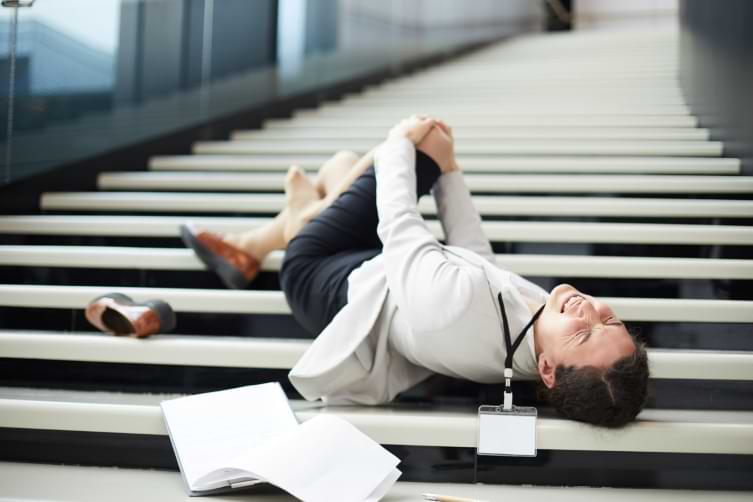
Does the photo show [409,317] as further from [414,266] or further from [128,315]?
[128,315]

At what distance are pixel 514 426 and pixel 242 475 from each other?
0.54 metres

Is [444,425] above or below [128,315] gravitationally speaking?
below

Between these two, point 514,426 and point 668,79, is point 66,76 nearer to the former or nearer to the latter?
point 514,426

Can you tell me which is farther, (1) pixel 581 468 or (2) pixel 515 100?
(2) pixel 515 100

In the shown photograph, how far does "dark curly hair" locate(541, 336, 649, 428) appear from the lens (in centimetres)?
147

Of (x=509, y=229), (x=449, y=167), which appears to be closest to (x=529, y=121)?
(x=509, y=229)

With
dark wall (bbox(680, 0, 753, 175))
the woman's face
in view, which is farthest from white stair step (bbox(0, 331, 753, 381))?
dark wall (bbox(680, 0, 753, 175))

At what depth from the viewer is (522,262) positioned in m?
2.29

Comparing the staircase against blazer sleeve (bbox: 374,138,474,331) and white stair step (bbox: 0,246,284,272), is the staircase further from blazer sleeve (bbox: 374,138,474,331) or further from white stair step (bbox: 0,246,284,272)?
blazer sleeve (bbox: 374,138,474,331)

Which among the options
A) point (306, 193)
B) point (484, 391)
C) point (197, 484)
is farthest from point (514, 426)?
point (306, 193)

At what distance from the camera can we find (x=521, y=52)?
7309 millimetres

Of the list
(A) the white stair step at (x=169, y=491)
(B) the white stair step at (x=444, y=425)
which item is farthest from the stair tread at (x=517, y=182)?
(A) the white stair step at (x=169, y=491)

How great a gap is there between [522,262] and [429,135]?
21.1 inches

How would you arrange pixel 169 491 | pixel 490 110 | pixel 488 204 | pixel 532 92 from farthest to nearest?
pixel 532 92 → pixel 490 110 → pixel 488 204 → pixel 169 491
